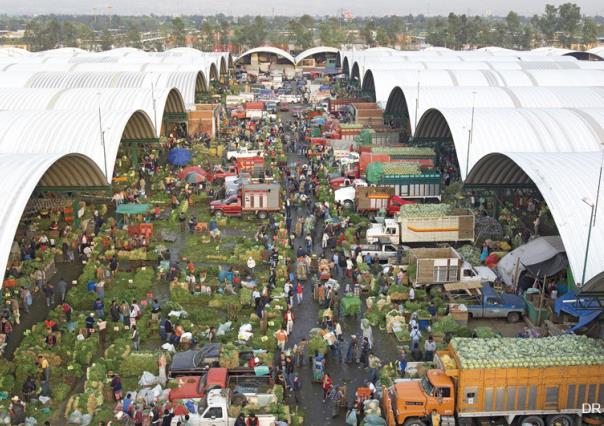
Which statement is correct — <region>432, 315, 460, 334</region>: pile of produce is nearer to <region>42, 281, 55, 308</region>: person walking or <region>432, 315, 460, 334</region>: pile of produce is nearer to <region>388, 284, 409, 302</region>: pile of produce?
<region>388, 284, 409, 302</region>: pile of produce

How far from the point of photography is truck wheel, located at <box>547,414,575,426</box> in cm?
1224

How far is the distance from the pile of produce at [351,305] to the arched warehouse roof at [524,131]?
9756mm

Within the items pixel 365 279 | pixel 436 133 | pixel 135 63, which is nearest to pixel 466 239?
pixel 365 279

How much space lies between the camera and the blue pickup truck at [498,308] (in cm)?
1731

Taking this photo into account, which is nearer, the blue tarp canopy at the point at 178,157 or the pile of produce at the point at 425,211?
the pile of produce at the point at 425,211

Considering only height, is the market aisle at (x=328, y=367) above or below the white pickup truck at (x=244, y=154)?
below

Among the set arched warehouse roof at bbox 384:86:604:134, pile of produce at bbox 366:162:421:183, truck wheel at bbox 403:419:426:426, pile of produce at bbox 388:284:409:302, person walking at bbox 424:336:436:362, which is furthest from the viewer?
arched warehouse roof at bbox 384:86:604:134

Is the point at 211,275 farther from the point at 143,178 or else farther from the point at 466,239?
the point at 143,178

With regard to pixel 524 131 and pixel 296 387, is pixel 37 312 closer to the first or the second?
pixel 296 387

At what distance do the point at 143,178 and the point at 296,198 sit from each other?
8255mm

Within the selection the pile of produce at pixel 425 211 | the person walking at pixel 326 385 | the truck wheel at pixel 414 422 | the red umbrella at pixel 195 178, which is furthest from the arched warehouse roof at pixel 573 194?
the red umbrella at pixel 195 178

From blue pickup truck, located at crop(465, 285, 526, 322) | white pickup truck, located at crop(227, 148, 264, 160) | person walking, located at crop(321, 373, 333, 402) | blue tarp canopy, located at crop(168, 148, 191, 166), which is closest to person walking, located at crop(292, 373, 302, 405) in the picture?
person walking, located at crop(321, 373, 333, 402)

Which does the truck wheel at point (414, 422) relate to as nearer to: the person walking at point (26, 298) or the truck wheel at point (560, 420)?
the truck wheel at point (560, 420)

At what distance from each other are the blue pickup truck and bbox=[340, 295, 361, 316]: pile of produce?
281 centimetres
